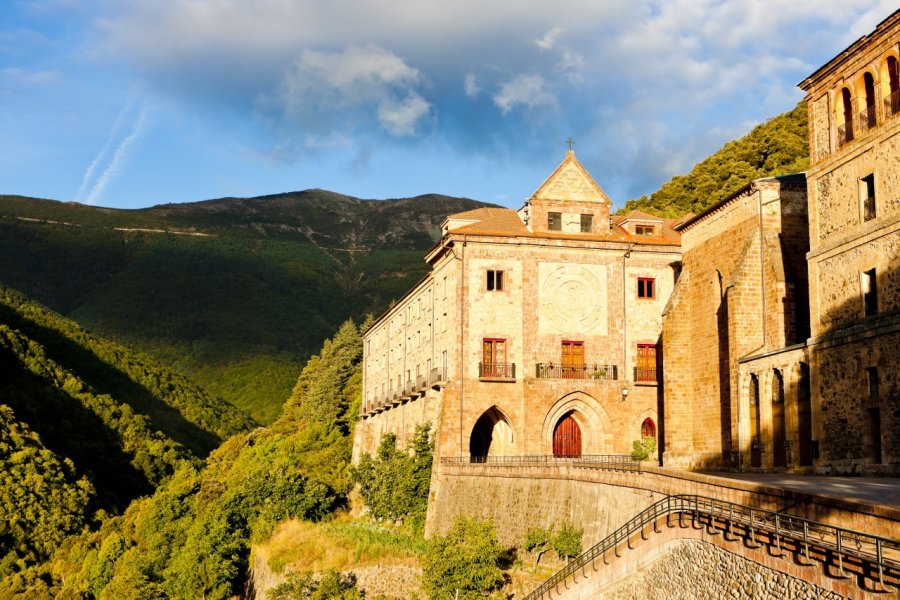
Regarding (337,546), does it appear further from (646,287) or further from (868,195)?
(868,195)

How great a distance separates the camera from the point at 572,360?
1941 inches

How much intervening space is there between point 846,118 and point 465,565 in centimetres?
1966

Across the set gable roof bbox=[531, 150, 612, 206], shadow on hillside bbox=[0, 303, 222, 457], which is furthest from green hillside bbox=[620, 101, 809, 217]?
shadow on hillside bbox=[0, 303, 222, 457]

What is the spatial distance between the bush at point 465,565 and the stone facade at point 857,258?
10941 mm

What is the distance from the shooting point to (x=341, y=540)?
4775 centimetres

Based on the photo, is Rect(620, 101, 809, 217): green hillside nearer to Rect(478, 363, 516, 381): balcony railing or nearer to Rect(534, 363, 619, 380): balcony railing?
Rect(534, 363, 619, 380): balcony railing

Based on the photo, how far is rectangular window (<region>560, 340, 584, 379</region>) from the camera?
161 feet

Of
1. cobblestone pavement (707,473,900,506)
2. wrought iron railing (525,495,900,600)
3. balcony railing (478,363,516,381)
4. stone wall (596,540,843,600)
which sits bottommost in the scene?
stone wall (596,540,843,600)

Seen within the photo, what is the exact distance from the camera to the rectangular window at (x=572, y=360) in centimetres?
4897

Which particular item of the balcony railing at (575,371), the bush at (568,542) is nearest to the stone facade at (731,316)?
the balcony railing at (575,371)

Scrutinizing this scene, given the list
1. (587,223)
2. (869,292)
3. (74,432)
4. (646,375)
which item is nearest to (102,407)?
(74,432)

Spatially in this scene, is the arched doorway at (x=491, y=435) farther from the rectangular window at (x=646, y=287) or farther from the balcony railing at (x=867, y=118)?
the balcony railing at (x=867, y=118)

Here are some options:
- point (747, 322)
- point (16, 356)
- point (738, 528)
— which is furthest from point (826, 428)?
point (16, 356)

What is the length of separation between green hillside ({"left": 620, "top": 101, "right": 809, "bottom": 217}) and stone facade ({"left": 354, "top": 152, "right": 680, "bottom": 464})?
27082 millimetres
